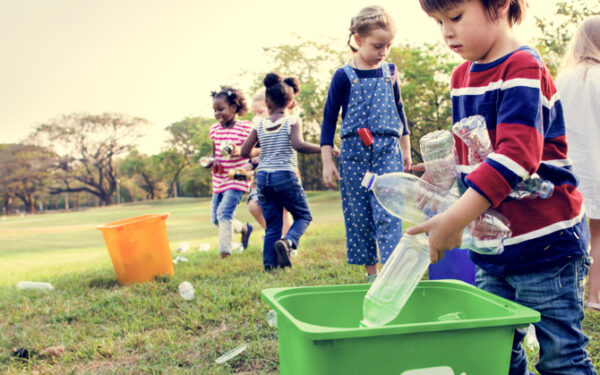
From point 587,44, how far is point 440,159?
1.79 metres

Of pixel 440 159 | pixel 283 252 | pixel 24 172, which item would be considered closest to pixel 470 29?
pixel 440 159

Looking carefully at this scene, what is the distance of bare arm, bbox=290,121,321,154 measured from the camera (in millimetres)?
3732

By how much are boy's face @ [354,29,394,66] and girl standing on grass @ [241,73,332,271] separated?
→ 1123 mm

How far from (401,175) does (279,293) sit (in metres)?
0.57

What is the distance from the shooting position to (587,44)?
103 inches

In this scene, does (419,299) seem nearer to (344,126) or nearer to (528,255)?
(528,255)

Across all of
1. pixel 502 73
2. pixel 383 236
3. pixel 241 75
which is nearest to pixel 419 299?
pixel 502 73

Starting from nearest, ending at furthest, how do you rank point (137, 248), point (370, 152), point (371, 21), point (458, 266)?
point (458, 266) → point (371, 21) → point (370, 152) → point (137, 248)

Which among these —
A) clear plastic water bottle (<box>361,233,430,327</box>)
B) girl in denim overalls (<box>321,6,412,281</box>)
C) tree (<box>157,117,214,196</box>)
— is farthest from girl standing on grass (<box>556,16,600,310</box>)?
tree (<box>157,117,214,196</box>)

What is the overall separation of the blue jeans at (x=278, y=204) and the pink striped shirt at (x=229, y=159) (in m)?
0.83

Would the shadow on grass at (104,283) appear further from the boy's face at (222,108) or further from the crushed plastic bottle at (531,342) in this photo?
the crushed plastic bottle at (531,342)

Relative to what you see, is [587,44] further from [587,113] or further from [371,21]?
[371,21]

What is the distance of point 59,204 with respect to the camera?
3166 centimetres

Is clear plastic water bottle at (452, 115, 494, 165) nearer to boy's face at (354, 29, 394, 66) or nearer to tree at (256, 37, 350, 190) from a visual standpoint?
boy's face at (354, 29, 394, 66)
